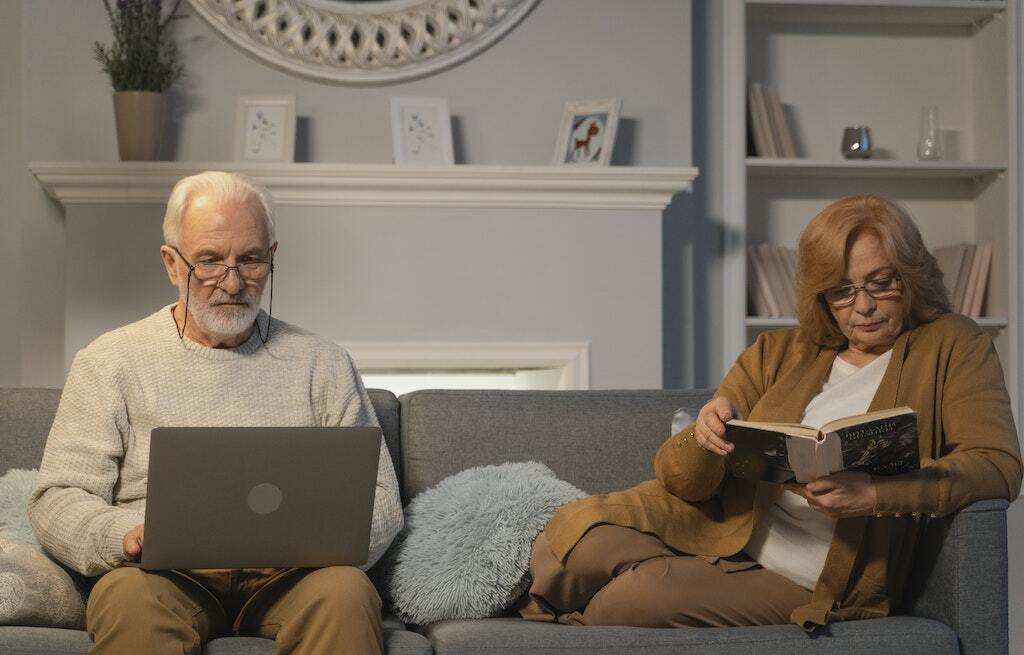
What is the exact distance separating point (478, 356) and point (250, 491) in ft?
5.56

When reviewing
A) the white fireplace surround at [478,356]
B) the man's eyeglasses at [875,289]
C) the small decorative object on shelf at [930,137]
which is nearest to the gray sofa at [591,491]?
the man's eyeglasses at [875,289]

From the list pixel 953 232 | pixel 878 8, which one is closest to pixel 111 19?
pixel 878 8

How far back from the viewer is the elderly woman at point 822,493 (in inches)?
78.1

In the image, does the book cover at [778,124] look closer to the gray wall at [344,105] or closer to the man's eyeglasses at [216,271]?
the gray wall at [344,105]

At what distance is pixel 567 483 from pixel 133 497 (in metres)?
0.76

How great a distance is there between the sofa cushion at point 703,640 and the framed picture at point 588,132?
1.75 m

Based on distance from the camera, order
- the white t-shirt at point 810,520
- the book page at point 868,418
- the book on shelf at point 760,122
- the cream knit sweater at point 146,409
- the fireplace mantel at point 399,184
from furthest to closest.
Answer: the book on shelf at point 760,122, the fireplace mantel at point 399,184, the white t-shirt at point 810,520, the cream knit sweater at point 146,409, the book page at point 868,418

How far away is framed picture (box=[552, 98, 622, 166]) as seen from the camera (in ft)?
11.4

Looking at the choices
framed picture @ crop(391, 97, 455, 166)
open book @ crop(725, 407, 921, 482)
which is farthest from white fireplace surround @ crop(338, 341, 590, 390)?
open book @ crop(725, 407, 921, 482)

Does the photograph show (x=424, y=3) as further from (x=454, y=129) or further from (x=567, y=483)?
(x=567, y=483)

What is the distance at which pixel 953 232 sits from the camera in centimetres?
410

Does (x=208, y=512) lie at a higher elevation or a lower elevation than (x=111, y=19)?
lower

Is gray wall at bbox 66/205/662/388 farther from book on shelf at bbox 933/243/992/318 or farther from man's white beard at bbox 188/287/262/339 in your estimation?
man's white beard at bbox 188/287/262/339

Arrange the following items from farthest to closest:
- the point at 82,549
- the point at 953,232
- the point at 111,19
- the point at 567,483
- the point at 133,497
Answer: the point at 953,232 → the point at 111,19 → the point at 567,483 → the point at 133,497 → the point at 82,549
